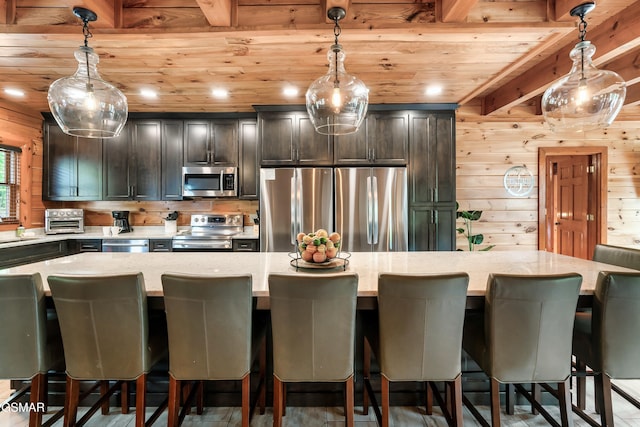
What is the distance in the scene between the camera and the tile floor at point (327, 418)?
192 cm

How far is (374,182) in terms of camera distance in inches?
148

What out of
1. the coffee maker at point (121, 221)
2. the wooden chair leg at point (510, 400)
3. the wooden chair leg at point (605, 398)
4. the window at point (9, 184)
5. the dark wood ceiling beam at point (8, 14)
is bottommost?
the wooden chair leg at point (510, 400)

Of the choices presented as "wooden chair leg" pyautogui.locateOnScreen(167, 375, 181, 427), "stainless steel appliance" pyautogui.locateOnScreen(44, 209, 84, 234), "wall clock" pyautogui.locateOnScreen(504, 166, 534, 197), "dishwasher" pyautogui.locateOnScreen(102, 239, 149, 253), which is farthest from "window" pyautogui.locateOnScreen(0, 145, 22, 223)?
"wall clock" pyautogui.locateOnScreen(504, 166, 534, 197)

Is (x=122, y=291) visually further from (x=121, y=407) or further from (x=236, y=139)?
(x=236, y=139)

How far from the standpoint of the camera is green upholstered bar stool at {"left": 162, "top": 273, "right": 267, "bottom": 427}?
1.45m

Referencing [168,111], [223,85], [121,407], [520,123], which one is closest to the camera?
[121,407]

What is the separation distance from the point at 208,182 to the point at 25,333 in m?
2.85

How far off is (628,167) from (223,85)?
17.9 ft

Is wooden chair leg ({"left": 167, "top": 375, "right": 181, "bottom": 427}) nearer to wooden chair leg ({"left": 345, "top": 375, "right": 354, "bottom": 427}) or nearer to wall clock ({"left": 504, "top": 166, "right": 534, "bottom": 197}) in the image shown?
wooden chair leg ({"left": 345, "top": 375, "right": 354, "bottom": 427})

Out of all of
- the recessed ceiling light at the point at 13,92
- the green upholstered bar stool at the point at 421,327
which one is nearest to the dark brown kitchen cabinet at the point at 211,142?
the recessed ceiling light at the point at 13,92

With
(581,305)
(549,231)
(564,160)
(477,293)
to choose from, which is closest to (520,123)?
(564,160)

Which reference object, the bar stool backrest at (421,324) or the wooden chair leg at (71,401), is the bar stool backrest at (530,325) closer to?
Answer: the bar stool backrest at (421,324)

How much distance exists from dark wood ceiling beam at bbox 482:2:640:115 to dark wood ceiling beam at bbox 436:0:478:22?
1.15 metres

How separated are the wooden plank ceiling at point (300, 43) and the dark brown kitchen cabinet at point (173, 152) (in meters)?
0.80
